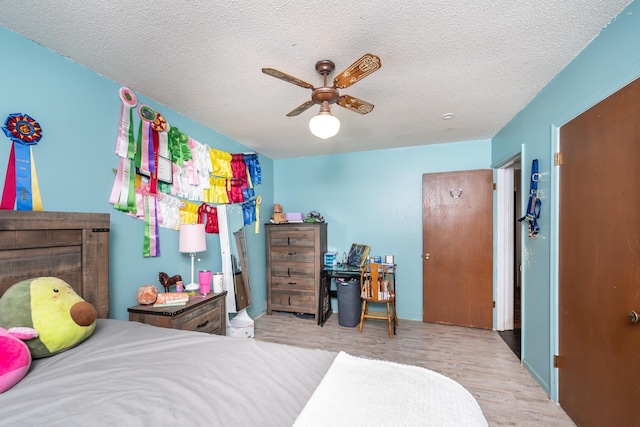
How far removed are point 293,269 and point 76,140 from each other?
2755 mm

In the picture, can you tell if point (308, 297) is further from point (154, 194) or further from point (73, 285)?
point (73, 285)

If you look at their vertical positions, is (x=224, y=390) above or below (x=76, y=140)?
below

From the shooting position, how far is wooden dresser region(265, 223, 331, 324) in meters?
3.80

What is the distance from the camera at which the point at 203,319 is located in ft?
7.15

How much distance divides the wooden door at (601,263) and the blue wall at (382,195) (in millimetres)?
1893

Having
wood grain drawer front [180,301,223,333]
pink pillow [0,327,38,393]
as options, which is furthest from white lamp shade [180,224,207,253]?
pink pillow [0,327,38,393]

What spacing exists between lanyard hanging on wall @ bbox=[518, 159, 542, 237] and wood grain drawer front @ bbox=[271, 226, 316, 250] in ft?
7.93

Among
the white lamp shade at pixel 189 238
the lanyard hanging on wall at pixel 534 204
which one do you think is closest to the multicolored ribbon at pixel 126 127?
the white lamp shade at pixel 189 238

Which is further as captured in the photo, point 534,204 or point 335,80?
point 534,204

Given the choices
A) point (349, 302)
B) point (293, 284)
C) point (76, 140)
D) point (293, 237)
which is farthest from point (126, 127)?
point (349, 302)

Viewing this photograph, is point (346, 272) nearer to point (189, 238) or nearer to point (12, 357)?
point (189, 238)

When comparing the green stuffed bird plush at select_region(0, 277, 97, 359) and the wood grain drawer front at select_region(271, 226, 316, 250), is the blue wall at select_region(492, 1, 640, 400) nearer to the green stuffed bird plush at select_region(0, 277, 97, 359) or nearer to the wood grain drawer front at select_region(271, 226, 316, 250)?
the wood grain drawer front at select_region(271, 226, 316, 250)

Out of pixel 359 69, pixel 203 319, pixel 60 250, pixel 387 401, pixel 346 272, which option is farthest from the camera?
pixel 346 272

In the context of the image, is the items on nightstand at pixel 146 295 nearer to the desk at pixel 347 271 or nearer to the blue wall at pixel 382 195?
the desk at pixel 347 271
